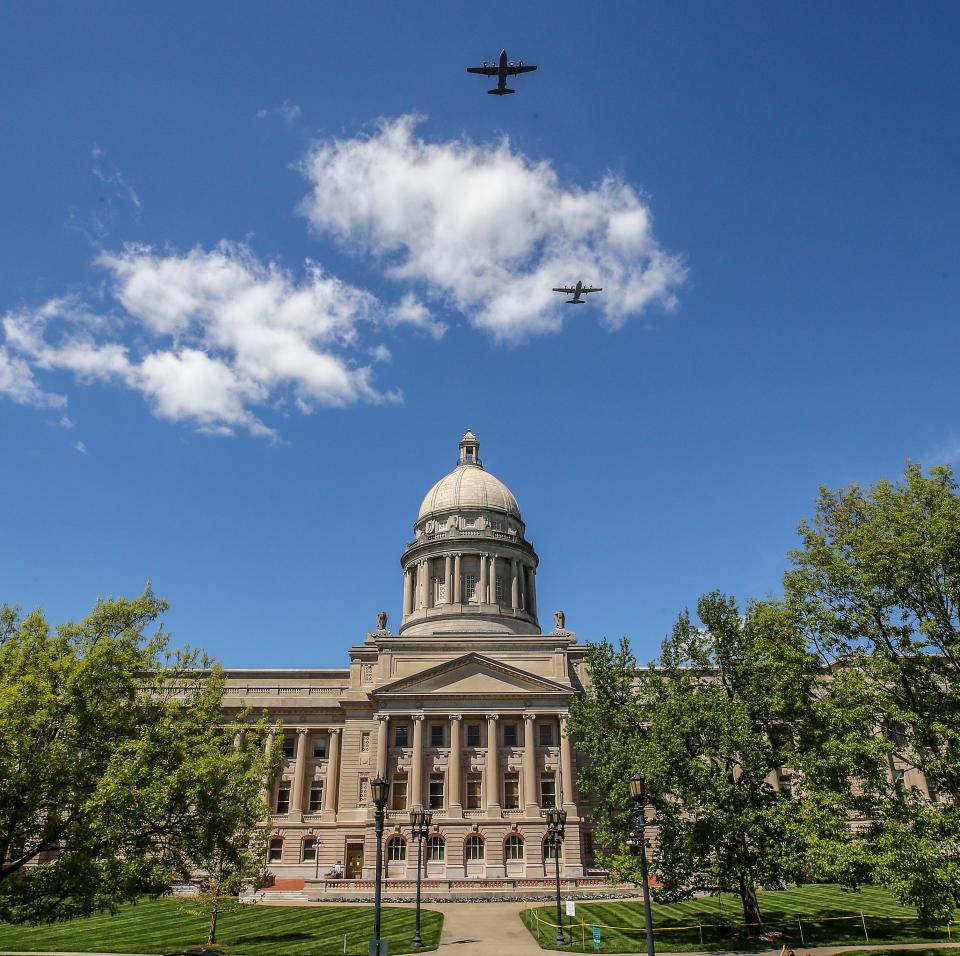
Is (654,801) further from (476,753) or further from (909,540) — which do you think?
(476,753)

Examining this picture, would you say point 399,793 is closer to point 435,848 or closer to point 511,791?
point 435,848

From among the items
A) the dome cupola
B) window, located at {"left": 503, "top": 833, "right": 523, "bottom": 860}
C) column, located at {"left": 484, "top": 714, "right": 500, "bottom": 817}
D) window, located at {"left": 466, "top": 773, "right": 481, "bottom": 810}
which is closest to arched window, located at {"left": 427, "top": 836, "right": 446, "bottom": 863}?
window, located at {"left": 466, "top": 773, "right": 481, "bottom": 810}

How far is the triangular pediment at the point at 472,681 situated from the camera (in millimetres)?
→ 58375

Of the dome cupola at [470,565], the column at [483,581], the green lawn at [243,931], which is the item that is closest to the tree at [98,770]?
the green lawn at [243,931]

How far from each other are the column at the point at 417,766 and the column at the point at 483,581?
17260mm

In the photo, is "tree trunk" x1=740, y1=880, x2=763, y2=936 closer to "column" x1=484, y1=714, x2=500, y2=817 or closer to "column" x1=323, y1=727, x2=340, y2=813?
"column" x1=484, y1=714, x2=500, y2=817

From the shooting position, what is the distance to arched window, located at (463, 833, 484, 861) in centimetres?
5331

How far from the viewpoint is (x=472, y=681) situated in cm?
5903

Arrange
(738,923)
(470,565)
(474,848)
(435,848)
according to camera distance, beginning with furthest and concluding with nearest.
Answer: (470,565) → (474,848) → (435,848) → (738,923)

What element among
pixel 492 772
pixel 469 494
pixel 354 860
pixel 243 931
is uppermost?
pixel 469 494

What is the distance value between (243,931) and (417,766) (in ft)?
80.1

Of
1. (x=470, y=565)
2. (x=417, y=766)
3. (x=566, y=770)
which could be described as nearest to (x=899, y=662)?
(x=566, y=770)

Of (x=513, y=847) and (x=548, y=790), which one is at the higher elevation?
(x=548, y=790)

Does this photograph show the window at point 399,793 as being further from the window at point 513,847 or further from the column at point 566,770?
the column at point 566,770
